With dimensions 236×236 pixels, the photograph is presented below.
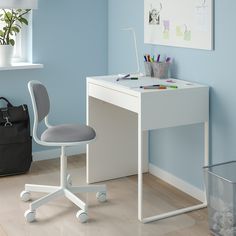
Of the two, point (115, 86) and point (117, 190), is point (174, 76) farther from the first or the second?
point (117, 190)

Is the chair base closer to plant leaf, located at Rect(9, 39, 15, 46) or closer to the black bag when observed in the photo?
the black bag

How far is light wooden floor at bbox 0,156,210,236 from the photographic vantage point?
2.74 m

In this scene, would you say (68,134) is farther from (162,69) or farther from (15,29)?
(15,29)

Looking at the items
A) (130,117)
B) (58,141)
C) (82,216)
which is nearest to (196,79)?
(130,117)

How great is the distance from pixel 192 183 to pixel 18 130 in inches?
54.8

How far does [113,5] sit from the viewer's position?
407cm

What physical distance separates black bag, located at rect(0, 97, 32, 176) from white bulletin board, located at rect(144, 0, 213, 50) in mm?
1155

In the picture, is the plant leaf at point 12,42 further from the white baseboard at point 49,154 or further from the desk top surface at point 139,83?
the white baseboard at point 49,154

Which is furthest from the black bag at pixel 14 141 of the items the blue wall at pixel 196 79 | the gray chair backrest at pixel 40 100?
the blue wall at pixel 196 79

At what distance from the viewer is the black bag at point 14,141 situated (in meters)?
3.64

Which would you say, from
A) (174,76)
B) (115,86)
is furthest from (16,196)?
(174,76)

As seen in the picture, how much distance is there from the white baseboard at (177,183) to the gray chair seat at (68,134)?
80cm

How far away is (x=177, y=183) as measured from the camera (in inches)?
134

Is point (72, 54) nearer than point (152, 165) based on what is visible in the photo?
No
